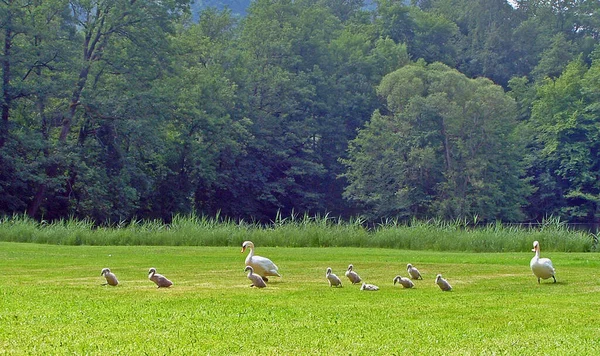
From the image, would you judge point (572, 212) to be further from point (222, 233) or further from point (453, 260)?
point (453, 260)

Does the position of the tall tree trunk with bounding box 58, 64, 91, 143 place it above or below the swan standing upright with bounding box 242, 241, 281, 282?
above

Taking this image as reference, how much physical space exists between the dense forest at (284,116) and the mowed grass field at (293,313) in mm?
30990

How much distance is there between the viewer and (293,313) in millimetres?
11039

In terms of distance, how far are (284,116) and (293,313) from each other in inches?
2207

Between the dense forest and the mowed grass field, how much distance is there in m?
31.0

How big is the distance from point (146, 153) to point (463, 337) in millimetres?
44980

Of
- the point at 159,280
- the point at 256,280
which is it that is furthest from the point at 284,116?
the point at 159,280

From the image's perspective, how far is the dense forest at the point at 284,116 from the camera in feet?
161

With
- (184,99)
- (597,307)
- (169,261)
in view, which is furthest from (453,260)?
(184,99)

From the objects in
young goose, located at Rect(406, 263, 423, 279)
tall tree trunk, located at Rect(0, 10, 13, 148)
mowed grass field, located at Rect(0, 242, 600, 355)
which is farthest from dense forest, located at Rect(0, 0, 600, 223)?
young goose, located at Rect(406, 263, 423, 279)

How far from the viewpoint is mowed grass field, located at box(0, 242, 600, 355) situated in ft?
28.0

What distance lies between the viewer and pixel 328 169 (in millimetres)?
72000

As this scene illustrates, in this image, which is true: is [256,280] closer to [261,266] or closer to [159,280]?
[261,266]

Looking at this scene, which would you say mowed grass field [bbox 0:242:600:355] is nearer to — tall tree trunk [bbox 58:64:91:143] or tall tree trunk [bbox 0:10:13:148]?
tall tree trunk [bbox 0:10:13:148]
